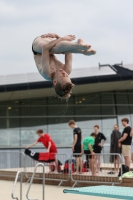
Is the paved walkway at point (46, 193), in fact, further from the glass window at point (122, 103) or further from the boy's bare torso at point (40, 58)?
the glass window at point (122, 103)

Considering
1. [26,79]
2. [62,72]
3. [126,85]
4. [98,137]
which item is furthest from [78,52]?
[126,85]

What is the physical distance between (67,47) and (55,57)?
676 millimetres

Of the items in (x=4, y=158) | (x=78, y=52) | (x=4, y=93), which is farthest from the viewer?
(x=4, y=93)

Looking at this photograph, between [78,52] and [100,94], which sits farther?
[100,94]

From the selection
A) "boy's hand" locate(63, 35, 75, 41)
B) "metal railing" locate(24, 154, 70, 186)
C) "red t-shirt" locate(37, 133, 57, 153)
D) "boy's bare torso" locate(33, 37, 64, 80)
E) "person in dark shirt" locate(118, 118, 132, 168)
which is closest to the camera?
"boy's hand" locate(63, 35, 75, 41)

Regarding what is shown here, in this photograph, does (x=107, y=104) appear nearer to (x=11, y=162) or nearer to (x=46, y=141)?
(x=11, y=162)

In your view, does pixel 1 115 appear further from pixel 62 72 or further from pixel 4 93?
pixel 62 72

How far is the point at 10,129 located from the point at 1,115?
1.14 meters

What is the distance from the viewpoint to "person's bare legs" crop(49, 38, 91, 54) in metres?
6.42

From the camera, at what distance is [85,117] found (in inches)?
1088

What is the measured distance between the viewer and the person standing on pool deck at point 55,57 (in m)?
6.66

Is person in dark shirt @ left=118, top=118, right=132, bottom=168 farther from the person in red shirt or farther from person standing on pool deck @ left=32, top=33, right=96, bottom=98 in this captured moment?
person standing on pool deck @ left=32, top=33, right=96, bottom=98

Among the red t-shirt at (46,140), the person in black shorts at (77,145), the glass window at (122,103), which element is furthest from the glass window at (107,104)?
the person in black shorts at (77,145)

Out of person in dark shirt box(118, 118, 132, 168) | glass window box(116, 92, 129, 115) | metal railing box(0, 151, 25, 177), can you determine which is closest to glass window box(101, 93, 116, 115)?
glass window box(116, 92, 129, 115)
